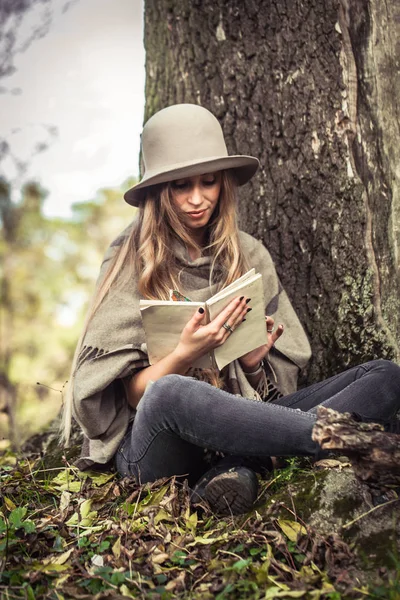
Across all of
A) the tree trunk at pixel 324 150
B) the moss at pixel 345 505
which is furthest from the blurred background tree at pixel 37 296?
the moss at pixel 345 505

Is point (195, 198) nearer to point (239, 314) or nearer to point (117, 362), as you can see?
point (239, 314)

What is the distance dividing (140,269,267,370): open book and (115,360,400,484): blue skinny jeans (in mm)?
243

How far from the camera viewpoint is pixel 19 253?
15.4m

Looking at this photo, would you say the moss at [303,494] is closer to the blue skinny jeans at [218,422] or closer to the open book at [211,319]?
the blue skinny jeans at [218,422]

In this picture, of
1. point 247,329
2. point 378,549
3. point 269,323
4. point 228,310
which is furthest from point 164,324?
point 378,549

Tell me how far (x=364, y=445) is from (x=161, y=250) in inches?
59.1

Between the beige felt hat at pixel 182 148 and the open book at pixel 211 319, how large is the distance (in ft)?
2.27

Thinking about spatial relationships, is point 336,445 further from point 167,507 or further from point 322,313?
point 322,313

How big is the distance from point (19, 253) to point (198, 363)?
13.1 metres

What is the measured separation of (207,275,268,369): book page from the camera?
9.58ft

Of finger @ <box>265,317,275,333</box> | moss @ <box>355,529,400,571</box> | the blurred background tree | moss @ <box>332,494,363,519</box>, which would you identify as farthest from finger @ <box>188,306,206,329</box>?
the blurred background tree

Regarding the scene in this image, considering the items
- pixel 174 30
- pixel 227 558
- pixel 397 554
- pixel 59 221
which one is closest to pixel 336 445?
pixel 397 554

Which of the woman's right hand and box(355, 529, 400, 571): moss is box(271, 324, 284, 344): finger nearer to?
the woman's right hand

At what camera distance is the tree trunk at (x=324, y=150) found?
366cm
